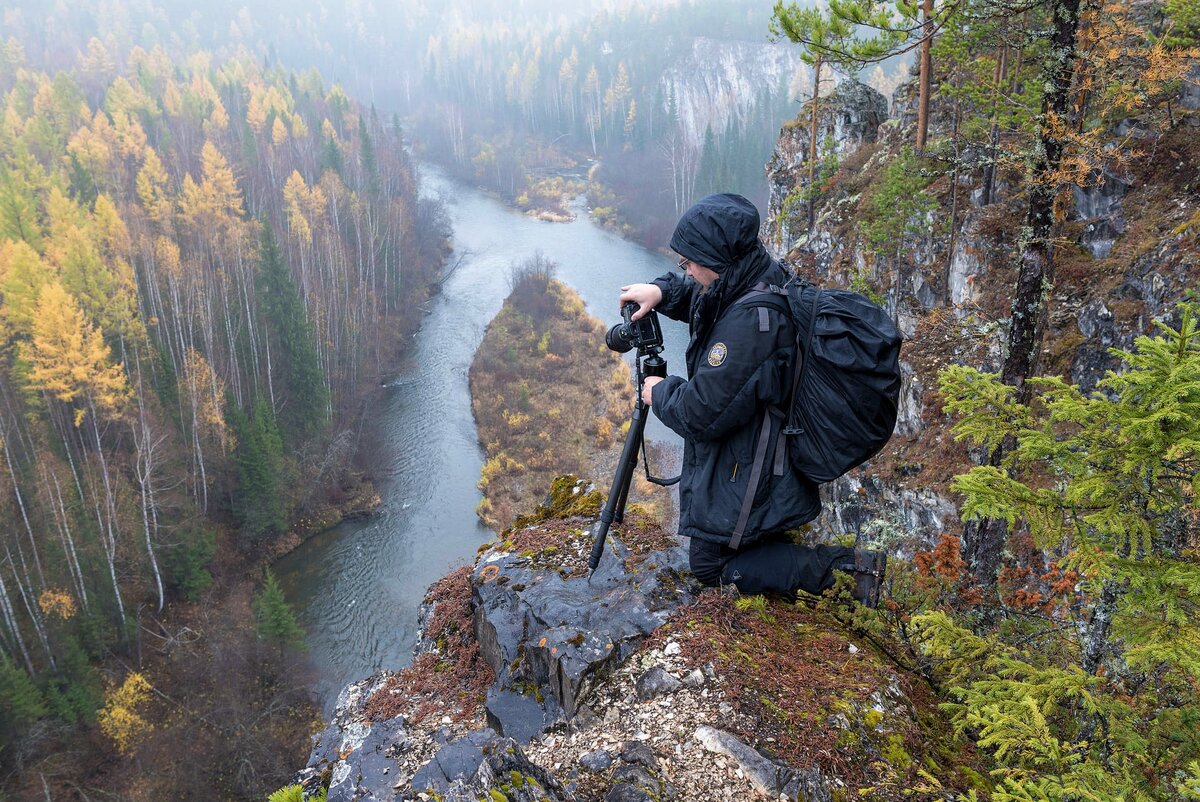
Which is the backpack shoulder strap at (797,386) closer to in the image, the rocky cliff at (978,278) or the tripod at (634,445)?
the tripod at (634,445)

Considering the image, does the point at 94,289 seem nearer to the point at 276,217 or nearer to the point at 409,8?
the point at 276,217

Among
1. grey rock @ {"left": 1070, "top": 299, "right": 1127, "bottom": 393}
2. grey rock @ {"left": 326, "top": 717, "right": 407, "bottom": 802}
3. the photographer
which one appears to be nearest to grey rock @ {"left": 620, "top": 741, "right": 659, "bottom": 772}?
the photographer

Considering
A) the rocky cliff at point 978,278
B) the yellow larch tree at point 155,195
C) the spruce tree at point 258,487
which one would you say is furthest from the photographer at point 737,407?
the yellow larch tree at point 155,195

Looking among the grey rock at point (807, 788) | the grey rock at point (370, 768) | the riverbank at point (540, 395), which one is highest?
the grey rock at point (807, 788)

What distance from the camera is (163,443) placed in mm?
26578

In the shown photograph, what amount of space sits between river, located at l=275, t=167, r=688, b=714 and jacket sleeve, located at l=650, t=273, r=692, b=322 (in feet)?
59.5

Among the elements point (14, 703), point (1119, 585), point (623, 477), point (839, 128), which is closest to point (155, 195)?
point (14, 703)

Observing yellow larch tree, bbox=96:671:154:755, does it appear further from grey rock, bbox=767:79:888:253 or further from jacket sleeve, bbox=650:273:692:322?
grey rock, bbox=767:79:888:253

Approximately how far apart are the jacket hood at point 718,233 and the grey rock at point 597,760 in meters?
2.24

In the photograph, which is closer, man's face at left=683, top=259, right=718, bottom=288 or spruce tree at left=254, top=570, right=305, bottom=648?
man's face at left=683, top=259, right=718, bottom=288

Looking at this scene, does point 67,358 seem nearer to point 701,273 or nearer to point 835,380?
point 701,273

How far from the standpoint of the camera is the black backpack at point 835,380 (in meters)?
3.13

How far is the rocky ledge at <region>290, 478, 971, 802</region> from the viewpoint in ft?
9.24

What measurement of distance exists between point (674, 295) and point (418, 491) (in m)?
27.3
